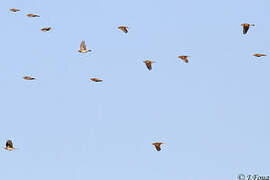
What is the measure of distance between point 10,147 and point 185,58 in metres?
19.8

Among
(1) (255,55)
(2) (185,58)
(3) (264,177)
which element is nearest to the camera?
(1) (255,55)

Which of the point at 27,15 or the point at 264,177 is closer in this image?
the point at 27,15

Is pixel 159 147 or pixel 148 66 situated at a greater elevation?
pixel 148 66

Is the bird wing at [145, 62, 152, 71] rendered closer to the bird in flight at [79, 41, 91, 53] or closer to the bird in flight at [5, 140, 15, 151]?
the bird in flight at [79, 41, 91, 53]

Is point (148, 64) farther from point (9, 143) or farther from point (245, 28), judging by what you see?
point (9, 143)

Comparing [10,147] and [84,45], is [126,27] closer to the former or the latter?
[84,45]

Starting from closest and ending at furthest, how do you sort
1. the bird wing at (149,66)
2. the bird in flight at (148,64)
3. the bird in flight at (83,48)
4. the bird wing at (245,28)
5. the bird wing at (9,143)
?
the bird wing at (245,28) < the bird wing at (9,143) < the bird in flight at (83,48) < the bird wing at (149,66) < the bird in flight at (148,64)

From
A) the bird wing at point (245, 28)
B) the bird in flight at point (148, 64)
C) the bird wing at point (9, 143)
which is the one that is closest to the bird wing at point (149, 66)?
the bird in flight at point (148, 64)

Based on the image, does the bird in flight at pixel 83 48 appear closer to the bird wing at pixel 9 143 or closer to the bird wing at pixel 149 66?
the bird wing at pixel 149 66

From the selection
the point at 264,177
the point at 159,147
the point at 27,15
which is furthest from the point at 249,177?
the point at 27,15

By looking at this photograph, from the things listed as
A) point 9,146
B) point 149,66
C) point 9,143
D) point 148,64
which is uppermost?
point 148,64

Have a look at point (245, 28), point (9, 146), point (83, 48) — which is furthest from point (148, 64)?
point (9, 146)

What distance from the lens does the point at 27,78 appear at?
96875 millimetres

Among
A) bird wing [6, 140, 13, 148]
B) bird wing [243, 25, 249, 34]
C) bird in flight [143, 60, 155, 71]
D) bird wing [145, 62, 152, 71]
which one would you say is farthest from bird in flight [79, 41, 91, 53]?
bird wing [243, 25, 249, 34]
